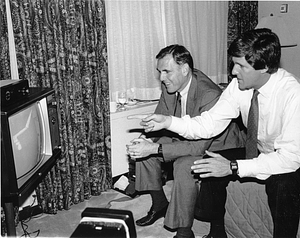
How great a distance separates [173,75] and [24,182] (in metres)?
1.31

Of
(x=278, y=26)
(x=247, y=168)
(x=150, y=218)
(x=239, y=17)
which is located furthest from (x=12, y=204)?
(x=239, y=17)

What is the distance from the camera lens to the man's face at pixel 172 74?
2754 millimetres

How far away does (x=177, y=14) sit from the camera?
3.84 m

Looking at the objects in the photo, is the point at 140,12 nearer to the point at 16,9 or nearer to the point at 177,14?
the point at 177,14

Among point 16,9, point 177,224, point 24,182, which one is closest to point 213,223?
point 177,224

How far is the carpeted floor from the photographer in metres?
2.65

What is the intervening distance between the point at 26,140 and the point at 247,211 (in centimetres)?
139

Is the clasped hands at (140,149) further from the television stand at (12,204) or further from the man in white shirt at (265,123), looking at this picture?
the television stand at (12,204)

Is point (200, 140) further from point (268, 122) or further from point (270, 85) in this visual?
point (270, 85)

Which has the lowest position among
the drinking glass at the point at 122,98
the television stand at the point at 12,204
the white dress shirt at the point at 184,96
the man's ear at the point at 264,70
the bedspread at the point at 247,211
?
the bedspread at the point at 247,211

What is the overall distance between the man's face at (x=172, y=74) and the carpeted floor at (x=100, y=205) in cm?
99

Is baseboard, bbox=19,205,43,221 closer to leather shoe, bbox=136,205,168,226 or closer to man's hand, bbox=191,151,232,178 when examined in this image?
leather shoe, bbox=136,205,168,226

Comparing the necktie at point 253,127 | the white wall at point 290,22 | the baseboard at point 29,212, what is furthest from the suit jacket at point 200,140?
the white wall at point 290,22

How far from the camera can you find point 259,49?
222 cm
